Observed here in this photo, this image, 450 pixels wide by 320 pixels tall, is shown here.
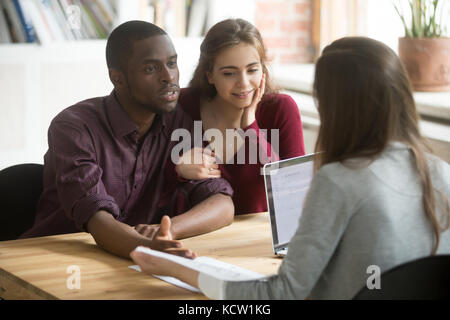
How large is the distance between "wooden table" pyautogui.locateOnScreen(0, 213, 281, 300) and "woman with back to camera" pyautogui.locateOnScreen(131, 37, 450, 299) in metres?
0.25

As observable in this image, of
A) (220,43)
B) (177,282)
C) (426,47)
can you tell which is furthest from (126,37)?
(426,47)

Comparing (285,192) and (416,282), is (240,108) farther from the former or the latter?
(416,282)

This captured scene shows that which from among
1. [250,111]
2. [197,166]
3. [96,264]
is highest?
[250,111]

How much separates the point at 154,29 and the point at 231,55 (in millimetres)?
289

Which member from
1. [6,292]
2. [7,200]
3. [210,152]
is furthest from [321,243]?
[7,200]

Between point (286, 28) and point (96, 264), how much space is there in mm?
3099

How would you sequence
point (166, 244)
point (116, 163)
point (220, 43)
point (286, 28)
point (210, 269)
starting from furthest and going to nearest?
point (286, 28)
point (220, 43)
point (116, 163)
point (166, 244)
point (210, 269)

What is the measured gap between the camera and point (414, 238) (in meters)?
1.18

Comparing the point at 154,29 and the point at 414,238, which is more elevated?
the point at 154,29

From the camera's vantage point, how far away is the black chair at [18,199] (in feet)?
6.57

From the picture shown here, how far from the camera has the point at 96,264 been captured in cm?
153

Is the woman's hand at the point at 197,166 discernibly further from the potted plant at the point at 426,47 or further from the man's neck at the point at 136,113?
the potted plant at the point at 426,47

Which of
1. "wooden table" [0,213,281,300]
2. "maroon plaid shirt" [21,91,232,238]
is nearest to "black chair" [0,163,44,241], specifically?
"maroon plaid shirt" [21,91,232,238]
